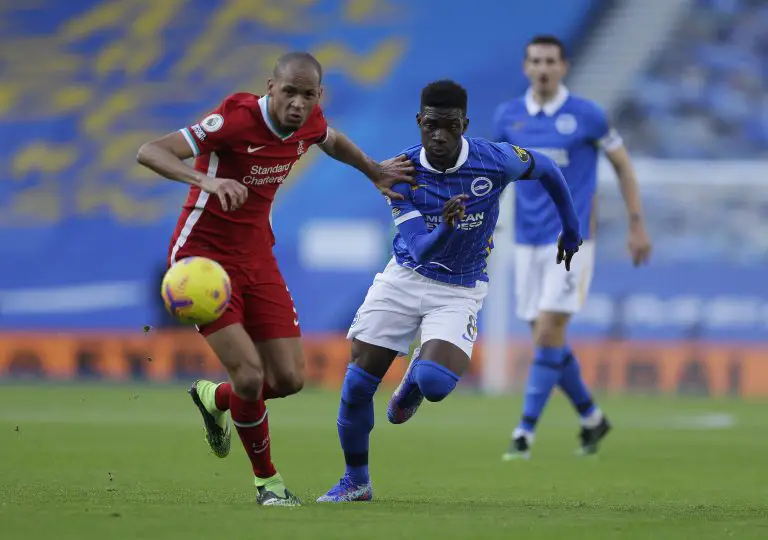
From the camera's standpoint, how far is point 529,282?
10.3 m

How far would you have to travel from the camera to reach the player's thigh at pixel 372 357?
696 centimetres

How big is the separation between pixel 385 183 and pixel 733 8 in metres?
17.6

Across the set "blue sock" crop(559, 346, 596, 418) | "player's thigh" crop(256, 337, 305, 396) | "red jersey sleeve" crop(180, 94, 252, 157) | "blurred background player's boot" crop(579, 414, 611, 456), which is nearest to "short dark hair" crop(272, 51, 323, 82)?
"red jersey sleeve" crop(180, 94, 252, 157)

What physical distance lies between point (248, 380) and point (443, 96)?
167 centimetres

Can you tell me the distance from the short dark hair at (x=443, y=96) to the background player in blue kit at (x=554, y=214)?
3.31 m

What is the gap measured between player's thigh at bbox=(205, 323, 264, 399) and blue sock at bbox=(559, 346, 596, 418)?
168 inches

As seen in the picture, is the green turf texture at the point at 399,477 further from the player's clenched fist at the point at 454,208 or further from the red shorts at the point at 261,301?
the player's clenched fist at the point at 454,208

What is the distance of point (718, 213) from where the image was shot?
71.9 feet

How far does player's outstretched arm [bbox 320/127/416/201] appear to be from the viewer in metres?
7.04

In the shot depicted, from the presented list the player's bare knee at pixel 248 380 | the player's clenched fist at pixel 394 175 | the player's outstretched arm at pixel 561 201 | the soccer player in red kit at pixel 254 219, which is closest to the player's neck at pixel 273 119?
the soccer player in red kit at pixel 254 219

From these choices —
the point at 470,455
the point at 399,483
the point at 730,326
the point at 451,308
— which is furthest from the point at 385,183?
the point at 730,326

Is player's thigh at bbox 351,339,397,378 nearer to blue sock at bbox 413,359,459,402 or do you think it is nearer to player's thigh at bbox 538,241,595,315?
blue sock at bbox 413,359,459,402

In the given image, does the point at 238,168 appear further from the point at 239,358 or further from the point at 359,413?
the point at 359,413

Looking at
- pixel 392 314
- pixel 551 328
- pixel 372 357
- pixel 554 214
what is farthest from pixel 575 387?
pixel 372 357
